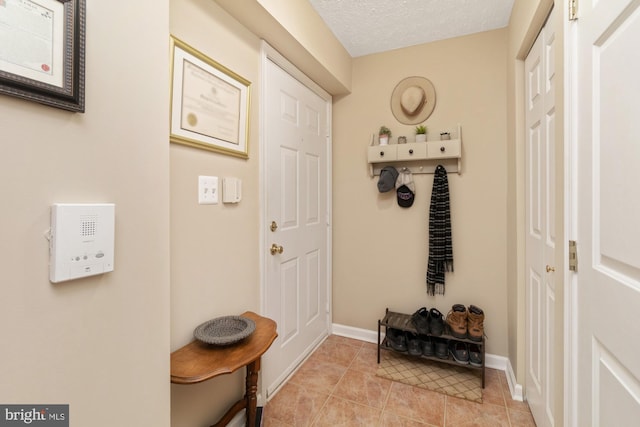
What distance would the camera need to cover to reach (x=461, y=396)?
176cm

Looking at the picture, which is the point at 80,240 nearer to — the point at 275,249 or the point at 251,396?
the point at 251,396

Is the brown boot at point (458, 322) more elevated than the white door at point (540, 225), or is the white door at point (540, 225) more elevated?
the white door at point (540, 225)

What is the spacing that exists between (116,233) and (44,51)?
0.42 metres

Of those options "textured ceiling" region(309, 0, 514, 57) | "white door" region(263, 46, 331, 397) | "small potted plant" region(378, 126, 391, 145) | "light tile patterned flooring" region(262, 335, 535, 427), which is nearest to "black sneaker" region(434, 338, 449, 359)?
"light tile patterned flooring" region(262, 335, 535, 427)

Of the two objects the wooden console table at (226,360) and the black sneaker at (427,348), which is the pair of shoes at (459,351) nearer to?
the black sneaker at (427,348)

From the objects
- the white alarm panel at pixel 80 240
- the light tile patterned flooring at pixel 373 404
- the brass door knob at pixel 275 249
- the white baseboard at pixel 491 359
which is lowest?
the light tile patterned flooring at pixel 373 404

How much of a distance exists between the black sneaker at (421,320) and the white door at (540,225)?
59cm

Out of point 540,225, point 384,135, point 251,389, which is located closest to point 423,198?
point 384,135

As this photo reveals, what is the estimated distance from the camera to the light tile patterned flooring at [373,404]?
1.58 meters

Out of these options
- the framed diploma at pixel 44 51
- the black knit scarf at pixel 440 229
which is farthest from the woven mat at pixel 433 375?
the framed diploma at pixel 44 51

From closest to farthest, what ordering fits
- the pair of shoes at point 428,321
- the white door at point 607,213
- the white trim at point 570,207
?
Result: the white door at point 607,213, the white trim at point 570,207, the pair of shoes at point 428,321

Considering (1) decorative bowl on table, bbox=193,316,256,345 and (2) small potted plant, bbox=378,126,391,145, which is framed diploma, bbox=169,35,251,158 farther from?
(2) small potted plant, bbox=378,126,391,145

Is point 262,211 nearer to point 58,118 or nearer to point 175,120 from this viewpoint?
point 175,120

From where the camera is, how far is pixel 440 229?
7.05 ft
